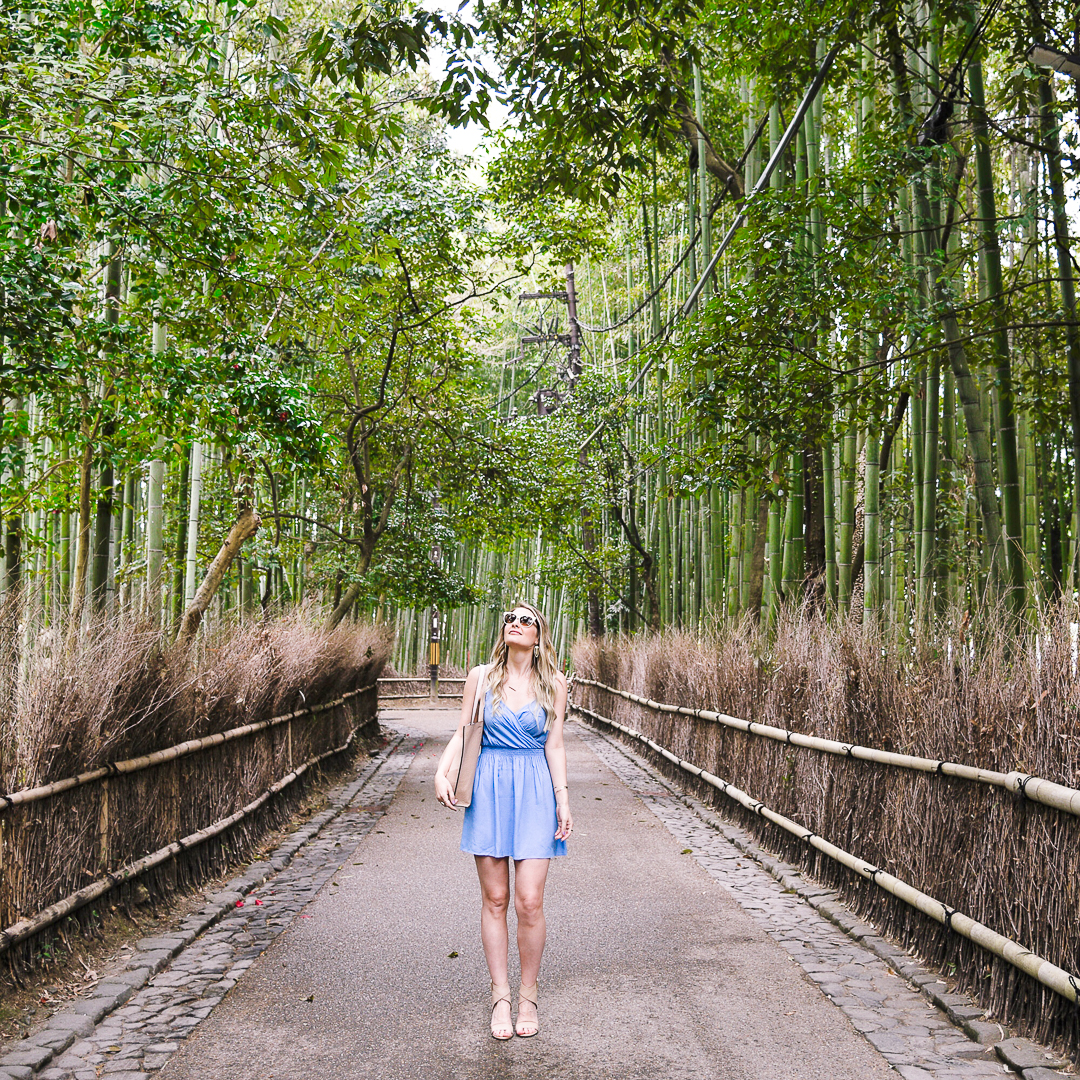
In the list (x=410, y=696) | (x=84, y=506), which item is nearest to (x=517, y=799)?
(x=84, y=506)

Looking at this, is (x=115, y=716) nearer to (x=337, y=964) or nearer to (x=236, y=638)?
(x=337, y=964)

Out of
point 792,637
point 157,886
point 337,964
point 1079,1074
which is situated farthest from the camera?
point 792,637

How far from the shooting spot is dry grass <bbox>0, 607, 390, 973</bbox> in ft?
11.4

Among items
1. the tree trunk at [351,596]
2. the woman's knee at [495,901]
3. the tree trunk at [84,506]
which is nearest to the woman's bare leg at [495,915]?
the woman's knee at [495,901]

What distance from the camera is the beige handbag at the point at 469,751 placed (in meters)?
3.20

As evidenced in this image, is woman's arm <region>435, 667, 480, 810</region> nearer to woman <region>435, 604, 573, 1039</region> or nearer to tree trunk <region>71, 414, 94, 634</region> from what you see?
woman <region>435, 604, 573, 1039</region>

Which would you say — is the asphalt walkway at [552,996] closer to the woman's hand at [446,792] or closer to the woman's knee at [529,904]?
the woman's knee at [529,904]

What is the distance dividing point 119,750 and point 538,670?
1886mm

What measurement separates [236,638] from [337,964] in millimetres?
2937

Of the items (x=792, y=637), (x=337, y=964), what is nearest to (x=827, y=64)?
(x=792, y=637)

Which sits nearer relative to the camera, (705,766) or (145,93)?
(145,93)

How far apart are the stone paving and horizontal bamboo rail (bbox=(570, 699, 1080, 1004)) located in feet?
0.63

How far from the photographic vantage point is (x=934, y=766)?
3830 mm

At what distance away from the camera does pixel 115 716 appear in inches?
161
